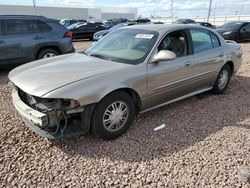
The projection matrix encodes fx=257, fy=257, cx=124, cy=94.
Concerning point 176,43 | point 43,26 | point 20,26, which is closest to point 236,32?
point 43,26

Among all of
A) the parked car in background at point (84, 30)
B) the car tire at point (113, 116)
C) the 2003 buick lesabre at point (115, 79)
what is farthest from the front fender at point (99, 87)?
the parked car in background at point (84, 30)

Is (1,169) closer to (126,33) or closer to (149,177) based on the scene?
(149,177)

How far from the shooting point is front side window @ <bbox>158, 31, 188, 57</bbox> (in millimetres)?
4122

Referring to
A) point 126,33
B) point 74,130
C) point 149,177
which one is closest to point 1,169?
point 74,130

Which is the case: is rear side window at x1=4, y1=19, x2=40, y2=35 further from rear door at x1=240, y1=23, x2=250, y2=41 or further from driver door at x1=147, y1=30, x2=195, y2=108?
rear door at x1=240, y1=23, x2=250, y2=41

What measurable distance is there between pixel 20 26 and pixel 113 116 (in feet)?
17.4

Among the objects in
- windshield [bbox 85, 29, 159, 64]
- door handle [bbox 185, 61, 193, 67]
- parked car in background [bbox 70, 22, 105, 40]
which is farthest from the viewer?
parked car in background [bbox 70, 22, 105, 40]

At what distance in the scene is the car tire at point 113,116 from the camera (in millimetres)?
3297

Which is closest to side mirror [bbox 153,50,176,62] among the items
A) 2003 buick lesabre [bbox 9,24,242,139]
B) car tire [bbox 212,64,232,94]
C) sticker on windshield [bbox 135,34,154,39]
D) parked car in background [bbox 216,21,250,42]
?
2003 buick lesabre [bbox 9,24,242,139]

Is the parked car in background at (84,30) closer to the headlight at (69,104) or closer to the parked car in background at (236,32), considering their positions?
the parked car in background at (236,32)

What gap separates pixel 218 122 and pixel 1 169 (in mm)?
3192

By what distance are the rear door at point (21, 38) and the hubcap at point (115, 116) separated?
4.80 meters

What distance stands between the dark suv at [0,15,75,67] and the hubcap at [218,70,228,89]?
479 centimetres

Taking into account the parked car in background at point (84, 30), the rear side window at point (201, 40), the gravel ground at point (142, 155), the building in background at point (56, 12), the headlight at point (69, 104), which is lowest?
the building in background at point (56, 12)
